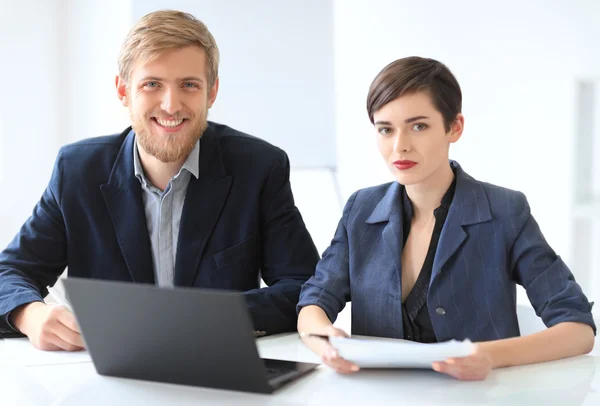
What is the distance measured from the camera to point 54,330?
1747 millimetres

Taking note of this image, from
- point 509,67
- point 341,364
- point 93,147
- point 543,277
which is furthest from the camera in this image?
point 509,67

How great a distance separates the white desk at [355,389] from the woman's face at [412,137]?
50cm

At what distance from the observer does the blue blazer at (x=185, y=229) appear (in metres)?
2.13

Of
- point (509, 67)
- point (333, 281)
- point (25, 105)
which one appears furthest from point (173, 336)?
point (25, 105)

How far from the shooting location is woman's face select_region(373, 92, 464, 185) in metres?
1.82

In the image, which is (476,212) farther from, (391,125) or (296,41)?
(296,41)

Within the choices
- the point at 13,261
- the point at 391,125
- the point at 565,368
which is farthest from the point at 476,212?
the point at 13,261

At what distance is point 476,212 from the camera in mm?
1829

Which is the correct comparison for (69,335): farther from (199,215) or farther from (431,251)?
(431,251)

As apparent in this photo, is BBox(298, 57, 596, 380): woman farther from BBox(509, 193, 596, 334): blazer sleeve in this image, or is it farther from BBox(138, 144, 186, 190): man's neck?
BBox(138, 144, 186, 190): man's neck

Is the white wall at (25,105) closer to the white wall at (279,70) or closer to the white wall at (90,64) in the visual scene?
the white wall at (90,64)

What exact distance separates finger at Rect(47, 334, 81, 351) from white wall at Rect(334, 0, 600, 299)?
2634mm

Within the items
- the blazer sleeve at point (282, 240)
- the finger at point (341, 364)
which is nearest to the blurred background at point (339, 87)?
the blazer sleeve at point (282, 240)

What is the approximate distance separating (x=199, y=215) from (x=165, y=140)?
0.21 metres
